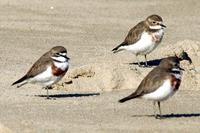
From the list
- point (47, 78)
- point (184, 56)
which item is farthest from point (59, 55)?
point (184, 56)

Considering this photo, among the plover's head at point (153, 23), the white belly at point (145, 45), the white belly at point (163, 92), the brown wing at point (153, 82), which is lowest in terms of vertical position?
the white belly at point (163, 92)

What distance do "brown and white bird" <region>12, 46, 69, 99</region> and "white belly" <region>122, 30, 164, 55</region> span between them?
2853 millimetres

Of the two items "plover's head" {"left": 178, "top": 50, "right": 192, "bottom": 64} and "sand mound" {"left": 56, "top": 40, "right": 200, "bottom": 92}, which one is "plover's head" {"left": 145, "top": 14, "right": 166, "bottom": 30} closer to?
"plover's head" {"left": 178, "top": 50, "right": 192, "bottom": 64}

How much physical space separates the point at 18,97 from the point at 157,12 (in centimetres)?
1125

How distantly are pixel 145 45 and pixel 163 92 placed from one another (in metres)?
4.90

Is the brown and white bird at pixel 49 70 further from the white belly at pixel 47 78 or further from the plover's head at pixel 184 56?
the plover's head at pixel 184 56

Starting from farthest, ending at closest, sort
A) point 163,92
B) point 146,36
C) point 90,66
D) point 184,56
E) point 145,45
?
point 146,36 < point 145,45 < point 184,56 < point 90,66 < point 163,92

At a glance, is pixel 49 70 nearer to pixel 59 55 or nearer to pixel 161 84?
pixel 59 55

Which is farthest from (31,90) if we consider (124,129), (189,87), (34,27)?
(34,27)

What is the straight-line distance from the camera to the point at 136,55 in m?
18.7

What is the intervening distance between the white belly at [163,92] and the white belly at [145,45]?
A: 478 centimetres

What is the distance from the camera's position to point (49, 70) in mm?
15391

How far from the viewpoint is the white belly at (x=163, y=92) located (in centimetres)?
1327

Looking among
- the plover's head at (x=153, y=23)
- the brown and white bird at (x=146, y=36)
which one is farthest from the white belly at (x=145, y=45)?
the plover's head at (x=153, y=23)
